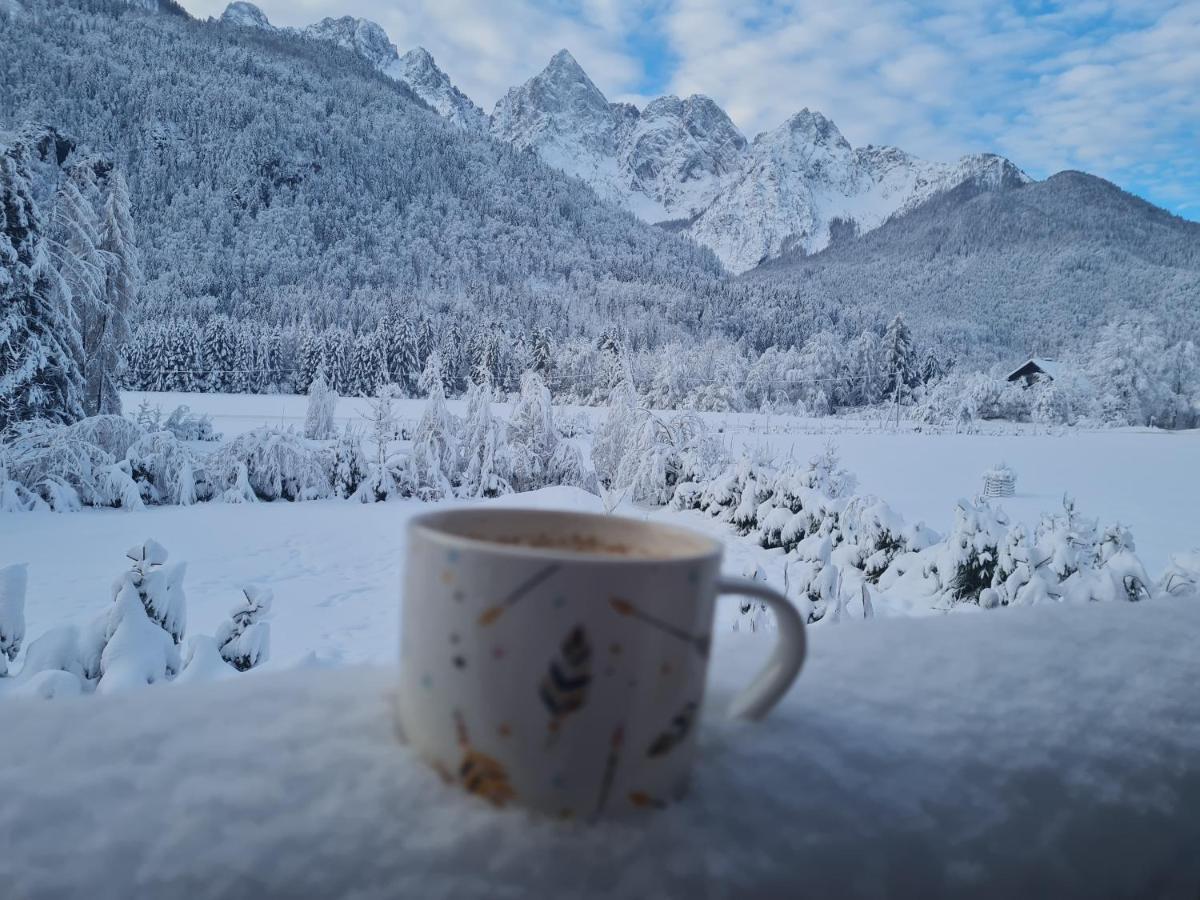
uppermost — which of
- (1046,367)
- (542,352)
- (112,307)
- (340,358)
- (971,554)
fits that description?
(1046,367)

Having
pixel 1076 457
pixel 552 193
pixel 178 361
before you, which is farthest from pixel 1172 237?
pixel 178 361

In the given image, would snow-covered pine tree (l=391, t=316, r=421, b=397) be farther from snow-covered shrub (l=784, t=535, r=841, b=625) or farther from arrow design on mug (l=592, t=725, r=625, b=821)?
arrow design on mug (l=592, t=725, r=625, b=821)

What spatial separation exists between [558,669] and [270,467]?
23.0 ft

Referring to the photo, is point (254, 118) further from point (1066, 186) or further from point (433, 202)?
point (1066, 186)

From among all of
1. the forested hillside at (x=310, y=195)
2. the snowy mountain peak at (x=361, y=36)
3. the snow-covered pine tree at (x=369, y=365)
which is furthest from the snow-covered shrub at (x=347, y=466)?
the snowy mountain peak at (x=361, y=36)

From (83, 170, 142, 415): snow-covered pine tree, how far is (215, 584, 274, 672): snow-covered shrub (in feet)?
24.5

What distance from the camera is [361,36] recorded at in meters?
125

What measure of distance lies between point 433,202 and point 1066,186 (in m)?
62.9

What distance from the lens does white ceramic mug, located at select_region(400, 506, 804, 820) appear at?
283mm

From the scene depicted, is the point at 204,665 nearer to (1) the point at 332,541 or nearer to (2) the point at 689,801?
(2) the point at 689,801

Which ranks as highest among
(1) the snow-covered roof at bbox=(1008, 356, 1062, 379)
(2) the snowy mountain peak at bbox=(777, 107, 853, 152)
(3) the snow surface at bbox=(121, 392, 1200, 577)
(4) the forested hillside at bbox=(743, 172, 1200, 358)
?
(2) the snowy mountain peak at bbox=(777, 107, 853, 152)

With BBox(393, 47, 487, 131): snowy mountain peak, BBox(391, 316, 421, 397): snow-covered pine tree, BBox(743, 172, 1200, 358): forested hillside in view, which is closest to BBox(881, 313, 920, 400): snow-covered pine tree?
BBox(743, 172, 1200, 358): forested hillside

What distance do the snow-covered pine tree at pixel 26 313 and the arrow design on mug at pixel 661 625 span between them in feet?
26.2

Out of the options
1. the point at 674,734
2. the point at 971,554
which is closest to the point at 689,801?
the point at 674,734
